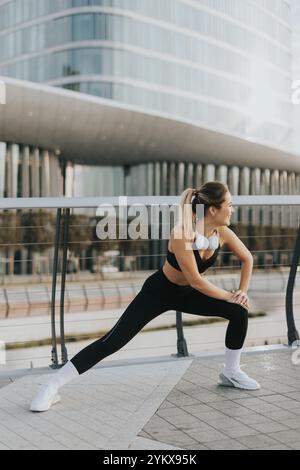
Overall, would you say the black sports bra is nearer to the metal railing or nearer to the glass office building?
the metal railing

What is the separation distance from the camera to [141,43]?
54438 millimetres

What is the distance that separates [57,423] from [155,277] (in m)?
1.13

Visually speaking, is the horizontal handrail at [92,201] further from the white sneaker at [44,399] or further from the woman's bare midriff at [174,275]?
the white sneaker at [44,399]

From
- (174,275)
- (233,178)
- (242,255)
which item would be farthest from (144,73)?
(174,275)

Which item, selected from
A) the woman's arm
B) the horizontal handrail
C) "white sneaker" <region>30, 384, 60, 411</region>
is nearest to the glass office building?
the horizontal handrail

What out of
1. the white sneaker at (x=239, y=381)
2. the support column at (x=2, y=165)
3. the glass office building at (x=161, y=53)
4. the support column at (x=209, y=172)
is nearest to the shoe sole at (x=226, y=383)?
the white sneaker at (x=239, y=381)

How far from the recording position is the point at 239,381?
4.69 m

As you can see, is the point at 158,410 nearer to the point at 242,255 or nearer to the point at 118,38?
the point at 242,255

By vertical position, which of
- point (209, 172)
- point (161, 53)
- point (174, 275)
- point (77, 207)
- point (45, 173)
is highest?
point (161, 53)

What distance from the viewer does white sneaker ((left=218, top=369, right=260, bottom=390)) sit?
466 centimetres

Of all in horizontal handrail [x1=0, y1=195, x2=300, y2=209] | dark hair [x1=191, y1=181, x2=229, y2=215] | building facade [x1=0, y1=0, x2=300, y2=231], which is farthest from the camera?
building facade [x1=0, y1=0, x2=300, y2=231]

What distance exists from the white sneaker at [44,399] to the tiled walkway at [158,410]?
5 centimetres

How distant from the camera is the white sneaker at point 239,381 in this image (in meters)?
4.66

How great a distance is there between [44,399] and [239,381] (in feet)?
4.80
